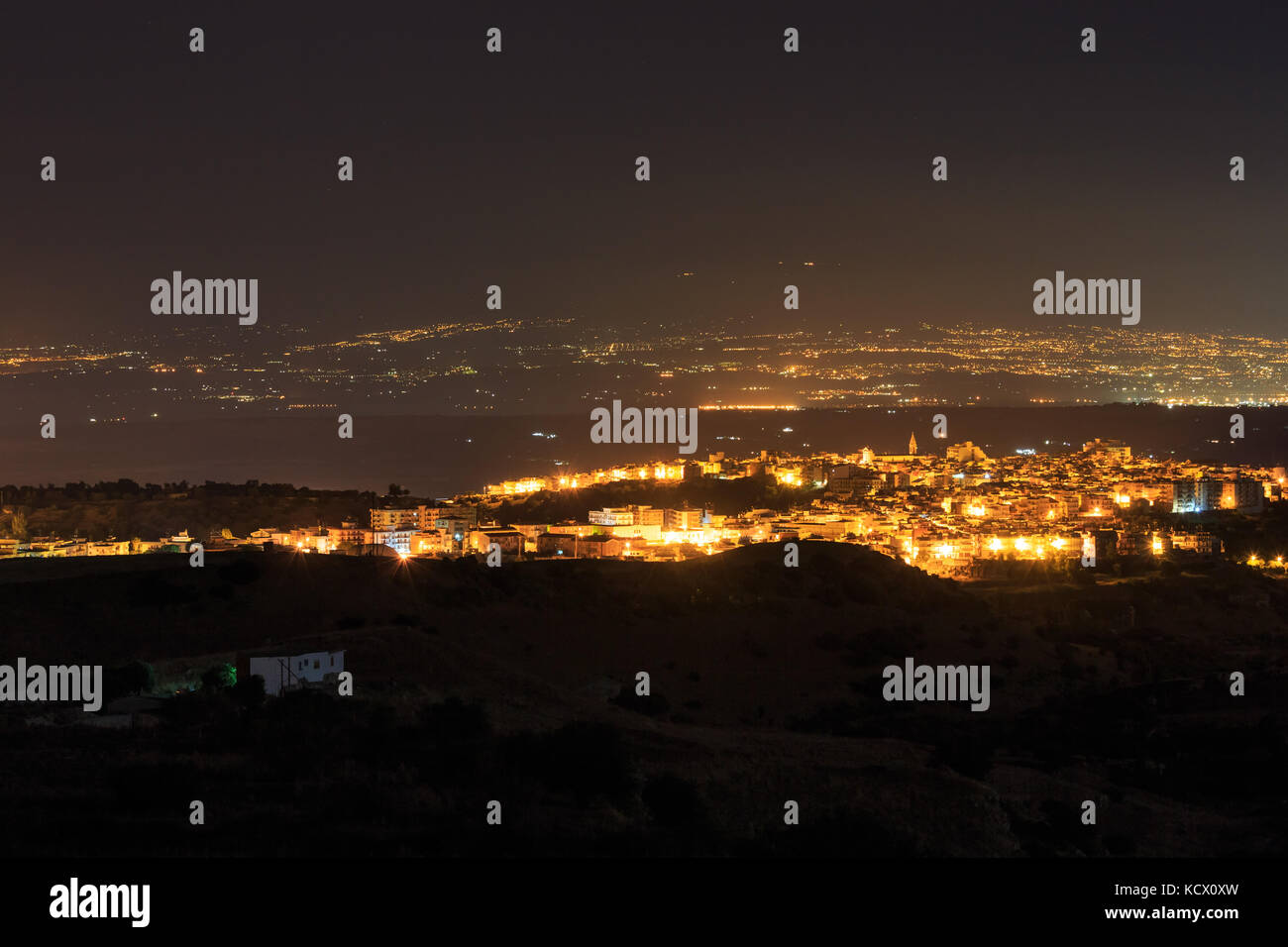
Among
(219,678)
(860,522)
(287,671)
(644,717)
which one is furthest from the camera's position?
(860,522)

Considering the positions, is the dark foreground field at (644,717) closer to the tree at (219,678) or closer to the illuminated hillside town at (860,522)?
the tree at (219,678)

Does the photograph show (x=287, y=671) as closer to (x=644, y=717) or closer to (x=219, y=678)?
(x=219, y=678)

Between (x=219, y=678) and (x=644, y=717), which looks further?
(x=644, y=717)

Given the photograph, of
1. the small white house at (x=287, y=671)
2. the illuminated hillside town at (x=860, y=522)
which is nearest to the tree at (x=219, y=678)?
the small white house at (x=287, y=671)

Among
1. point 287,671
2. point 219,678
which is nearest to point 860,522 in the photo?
point 287,671
